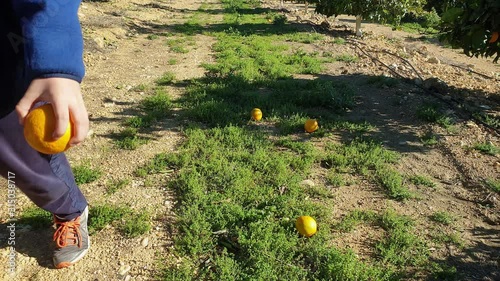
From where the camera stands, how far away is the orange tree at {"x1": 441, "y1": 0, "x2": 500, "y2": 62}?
15.0 ft

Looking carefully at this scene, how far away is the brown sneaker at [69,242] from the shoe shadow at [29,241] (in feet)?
0.40

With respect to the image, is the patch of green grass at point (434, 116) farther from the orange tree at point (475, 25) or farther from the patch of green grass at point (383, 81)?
the patch of green grass at point (383, 81)

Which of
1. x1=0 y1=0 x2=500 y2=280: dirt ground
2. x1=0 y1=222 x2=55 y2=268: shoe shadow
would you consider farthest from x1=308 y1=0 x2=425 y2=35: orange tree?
x1=0 y1=222 x2=55 y2=268: shoe shadow

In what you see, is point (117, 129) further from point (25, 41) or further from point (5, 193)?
point (25, 41)

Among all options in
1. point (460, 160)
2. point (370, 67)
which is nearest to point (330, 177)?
point (460, 160)

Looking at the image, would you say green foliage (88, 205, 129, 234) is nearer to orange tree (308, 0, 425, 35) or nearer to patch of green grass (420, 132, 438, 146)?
patch of green grass (420, 132, 438, 146)

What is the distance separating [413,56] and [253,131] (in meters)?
6.33

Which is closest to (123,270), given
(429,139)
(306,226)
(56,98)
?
(306,226)

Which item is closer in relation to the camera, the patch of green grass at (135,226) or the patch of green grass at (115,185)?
the patch of green grass at (135,226)

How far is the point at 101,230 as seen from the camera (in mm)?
3010

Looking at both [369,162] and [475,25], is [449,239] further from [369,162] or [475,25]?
[475,25]

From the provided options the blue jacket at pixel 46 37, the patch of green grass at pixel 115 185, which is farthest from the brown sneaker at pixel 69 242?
the blue jacket at pixel 46 37

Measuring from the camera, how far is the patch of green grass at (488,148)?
4473 mm

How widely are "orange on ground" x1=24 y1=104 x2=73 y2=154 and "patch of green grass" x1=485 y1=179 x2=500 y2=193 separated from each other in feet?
13.0
